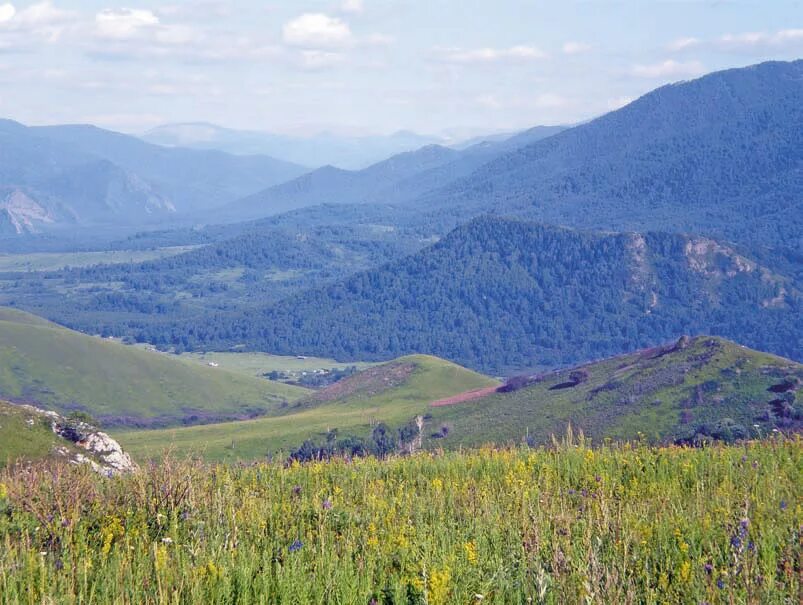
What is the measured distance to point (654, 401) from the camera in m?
60.2

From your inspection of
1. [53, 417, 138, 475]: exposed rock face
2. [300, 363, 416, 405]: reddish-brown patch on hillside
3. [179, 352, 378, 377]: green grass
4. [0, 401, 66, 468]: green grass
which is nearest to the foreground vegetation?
[53, 417, 138, 475]: exposed rock face

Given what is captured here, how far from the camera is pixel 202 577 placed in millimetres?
7117

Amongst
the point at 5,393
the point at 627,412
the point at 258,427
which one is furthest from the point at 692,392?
the point at 5,393

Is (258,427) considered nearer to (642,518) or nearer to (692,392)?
(692,392)

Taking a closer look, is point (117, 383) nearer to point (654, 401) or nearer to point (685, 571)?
point (654, 401)

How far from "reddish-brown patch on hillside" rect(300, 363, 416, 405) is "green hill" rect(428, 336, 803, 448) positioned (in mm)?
18064

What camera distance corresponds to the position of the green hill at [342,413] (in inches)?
2562

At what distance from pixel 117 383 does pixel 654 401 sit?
251 ft

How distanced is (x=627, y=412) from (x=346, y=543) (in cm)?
5386

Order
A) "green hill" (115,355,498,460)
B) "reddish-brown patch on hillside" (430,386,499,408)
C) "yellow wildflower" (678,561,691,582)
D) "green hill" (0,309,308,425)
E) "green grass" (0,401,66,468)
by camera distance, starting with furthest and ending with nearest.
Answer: "green hill" (0,309,308,425)
"reddish-brown patch on hillside" (430,386,499,408)
"green hill" (115,355,498,460)
"green grass" (0,401,66,468)
"yellow wildflower" (678,561,691,582)

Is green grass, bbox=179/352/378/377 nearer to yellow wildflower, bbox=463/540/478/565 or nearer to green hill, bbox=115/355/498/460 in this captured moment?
green hill, bbox=115/355/498/460

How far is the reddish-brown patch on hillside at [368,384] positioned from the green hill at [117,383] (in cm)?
1312

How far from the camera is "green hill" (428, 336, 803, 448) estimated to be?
180ft

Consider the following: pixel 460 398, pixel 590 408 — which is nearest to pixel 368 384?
pixel 460 398
